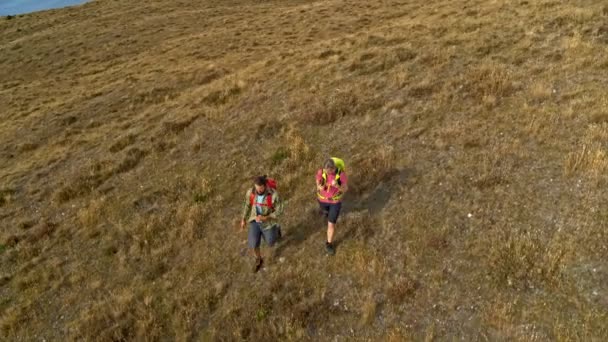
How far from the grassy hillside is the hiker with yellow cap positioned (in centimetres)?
79

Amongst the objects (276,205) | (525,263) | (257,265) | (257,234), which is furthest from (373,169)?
(525,263)

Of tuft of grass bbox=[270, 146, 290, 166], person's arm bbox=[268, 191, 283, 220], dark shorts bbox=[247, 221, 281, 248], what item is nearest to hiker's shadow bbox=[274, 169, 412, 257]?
dark shorts bbox=[247, 221, 281, 248]

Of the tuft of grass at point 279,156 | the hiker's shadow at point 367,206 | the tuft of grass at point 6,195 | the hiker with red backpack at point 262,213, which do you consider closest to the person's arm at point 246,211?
the hiker with red backpack at point 262,213

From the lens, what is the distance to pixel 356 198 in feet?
32.3

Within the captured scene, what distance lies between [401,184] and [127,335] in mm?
6643

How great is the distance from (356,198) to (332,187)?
6.33 ft

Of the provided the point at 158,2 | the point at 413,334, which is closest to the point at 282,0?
the point at 158,2

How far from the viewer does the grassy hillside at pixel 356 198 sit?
23.2ft

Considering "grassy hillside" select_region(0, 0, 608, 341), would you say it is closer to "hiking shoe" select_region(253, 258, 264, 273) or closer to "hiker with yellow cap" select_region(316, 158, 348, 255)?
"hiking shoe" select_region(253, 258, 264, 273)

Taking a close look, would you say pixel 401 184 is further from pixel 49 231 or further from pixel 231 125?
pixel 49 231

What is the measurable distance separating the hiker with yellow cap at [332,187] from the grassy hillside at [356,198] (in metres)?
0.79

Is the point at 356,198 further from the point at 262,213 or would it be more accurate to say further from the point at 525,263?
the point at 525,263

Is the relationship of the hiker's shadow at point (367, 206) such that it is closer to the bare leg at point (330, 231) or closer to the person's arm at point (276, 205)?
the bare leg at point (330, 231)

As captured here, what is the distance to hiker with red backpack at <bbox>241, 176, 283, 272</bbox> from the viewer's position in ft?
26.8
